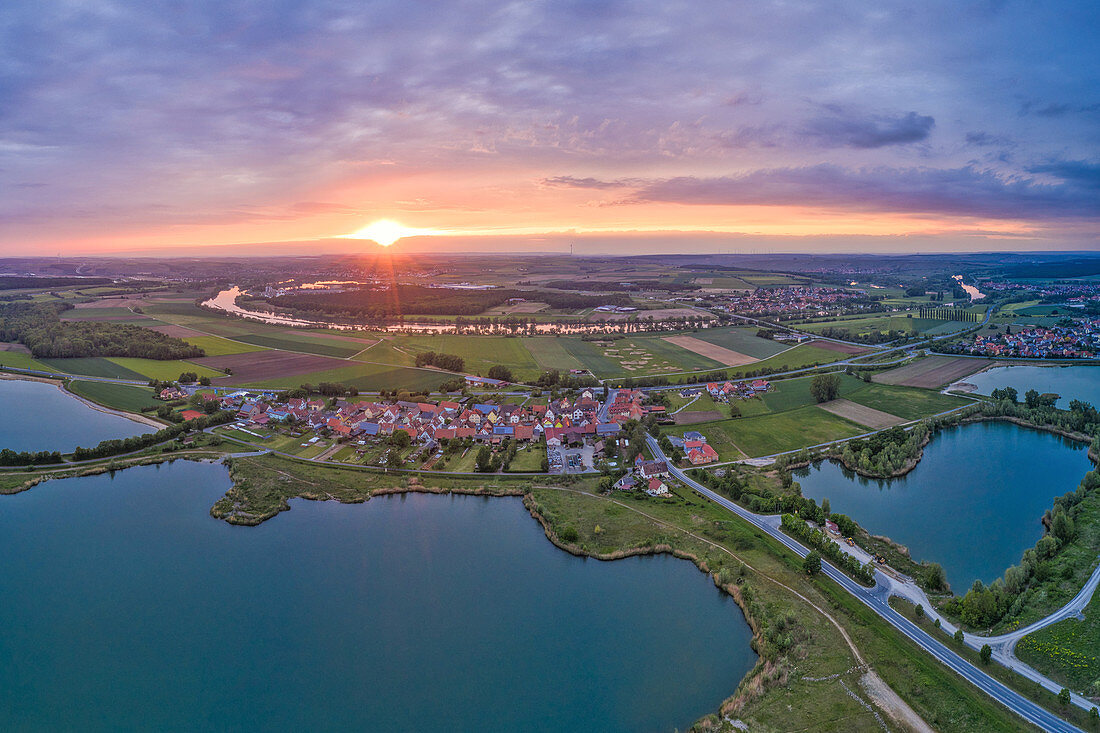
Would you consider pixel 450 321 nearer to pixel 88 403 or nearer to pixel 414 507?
pixel 88 403

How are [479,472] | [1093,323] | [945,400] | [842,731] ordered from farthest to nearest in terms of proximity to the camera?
[1093,323]
[945,400]
[479,472]
[842,731]

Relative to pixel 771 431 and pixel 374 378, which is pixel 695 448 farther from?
pixel 374 378

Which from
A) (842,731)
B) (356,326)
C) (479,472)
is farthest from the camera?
(356,326)

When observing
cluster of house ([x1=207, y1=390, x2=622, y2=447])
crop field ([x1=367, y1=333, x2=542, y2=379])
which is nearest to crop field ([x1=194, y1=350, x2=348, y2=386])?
crop field ([x1=367, y1=333, x2=542, y2=379])

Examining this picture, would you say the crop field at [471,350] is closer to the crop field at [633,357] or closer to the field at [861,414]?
the crop field at [633,357]

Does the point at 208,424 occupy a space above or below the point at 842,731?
above

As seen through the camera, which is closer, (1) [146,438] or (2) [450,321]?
(1) [146,438]

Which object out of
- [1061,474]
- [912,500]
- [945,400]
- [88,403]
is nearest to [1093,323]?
[945,400]
